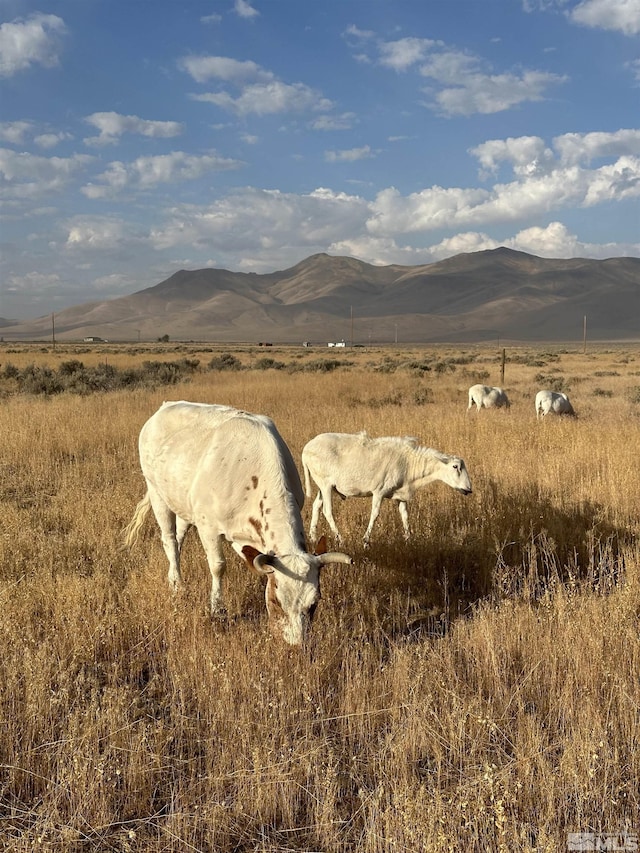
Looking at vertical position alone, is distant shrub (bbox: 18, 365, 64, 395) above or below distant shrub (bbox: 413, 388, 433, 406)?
above

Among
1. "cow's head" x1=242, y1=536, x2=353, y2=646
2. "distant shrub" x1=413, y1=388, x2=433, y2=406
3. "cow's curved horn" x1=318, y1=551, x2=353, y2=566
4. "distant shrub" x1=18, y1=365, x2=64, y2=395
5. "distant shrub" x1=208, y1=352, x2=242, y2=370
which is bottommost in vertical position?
"cow's head" x1=242, y1=536, x2=353, y2=646

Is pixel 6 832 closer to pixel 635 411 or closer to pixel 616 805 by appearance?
pixel 616 805

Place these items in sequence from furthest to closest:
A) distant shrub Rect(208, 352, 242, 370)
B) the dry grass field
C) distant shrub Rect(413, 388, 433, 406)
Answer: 1. distant shrub Rect(208, 352, 242, 370)
2. distant shrub Rect(413, 388, 433, 406)
3. the dry grass field

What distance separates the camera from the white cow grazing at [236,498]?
4.20m

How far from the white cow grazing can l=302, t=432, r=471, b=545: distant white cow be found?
258 centimetres

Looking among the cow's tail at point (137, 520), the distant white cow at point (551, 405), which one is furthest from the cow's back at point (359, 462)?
the distant white cow at point (551, 405)

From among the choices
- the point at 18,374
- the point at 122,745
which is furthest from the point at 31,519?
the point at 18,374

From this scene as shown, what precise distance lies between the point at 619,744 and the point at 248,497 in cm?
306

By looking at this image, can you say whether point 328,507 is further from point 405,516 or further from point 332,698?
point 332,698

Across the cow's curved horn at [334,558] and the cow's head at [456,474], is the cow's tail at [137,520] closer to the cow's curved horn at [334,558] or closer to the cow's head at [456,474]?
the cow's curved horn at [334,558]

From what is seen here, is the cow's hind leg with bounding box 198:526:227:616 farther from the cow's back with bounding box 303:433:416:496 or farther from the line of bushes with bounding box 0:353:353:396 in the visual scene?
the line of bushes with bounding box 0:353:353:396

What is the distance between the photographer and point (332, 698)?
13.4 feet

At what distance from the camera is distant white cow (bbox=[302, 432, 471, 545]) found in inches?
325

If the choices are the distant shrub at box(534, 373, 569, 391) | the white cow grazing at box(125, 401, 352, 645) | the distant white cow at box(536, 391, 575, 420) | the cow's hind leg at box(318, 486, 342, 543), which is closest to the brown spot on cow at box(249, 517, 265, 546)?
the white cow grazing at box(125, 401, 352, 645)
